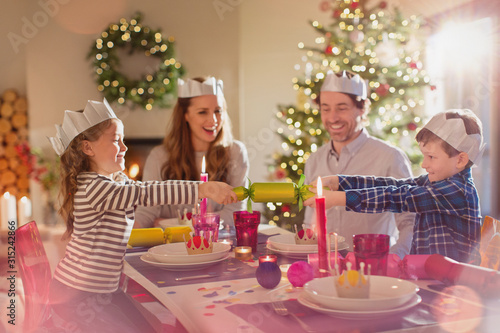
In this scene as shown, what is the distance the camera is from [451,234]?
1.80 m

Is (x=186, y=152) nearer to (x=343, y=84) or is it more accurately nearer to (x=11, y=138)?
(x=343, y=84)

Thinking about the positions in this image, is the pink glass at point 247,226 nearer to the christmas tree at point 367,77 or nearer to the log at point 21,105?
the christmas tree at point 367,77

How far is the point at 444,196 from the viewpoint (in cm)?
174

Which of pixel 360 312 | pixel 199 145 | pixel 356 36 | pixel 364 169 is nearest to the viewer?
pixel 360 312

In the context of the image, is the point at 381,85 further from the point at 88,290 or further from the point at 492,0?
the point at 88,290

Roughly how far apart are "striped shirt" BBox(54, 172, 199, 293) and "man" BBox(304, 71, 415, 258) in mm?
1168

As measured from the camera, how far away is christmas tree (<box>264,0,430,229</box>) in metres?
4.22

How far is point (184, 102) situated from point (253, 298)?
1.95 meters

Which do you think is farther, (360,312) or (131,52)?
(131,52)

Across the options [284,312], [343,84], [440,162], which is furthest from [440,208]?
[343,84]

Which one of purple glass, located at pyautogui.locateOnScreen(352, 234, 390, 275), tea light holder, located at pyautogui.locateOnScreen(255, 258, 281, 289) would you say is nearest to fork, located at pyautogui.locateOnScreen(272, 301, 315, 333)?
tea light holder, located at pyautogui.locateOnScreen(255, 258, 281, 289)

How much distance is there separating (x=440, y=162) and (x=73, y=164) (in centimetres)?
126

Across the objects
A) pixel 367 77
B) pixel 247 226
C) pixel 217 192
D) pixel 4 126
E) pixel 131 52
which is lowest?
pixel 247 226

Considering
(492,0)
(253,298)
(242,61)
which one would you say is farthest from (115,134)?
(492,0)
